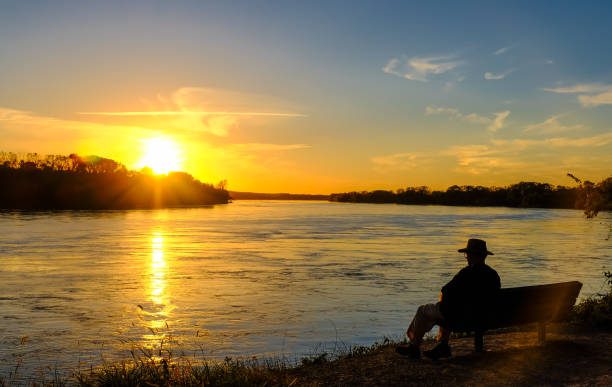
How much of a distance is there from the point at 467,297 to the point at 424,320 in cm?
68

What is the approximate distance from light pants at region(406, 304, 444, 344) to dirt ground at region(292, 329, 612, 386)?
407mm

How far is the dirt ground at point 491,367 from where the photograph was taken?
25.0 feet

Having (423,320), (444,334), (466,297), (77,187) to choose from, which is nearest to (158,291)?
(423,320)

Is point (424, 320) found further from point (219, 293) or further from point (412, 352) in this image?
point (219, 293)

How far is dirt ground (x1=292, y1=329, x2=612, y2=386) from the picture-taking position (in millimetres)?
7621

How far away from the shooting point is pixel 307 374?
8.46 metres

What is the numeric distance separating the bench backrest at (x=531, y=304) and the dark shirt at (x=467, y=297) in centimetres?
21

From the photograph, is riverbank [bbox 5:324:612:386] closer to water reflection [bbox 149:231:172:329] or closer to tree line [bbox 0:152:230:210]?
water reflection [bbox 149:231:172:329]

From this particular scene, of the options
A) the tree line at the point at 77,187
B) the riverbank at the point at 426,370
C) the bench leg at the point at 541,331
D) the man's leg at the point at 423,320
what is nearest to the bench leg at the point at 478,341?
the riverbank at the point at 426,370

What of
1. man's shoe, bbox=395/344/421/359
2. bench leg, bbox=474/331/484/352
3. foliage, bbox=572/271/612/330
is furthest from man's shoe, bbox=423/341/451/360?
foliage, bbox=572/271/612/330

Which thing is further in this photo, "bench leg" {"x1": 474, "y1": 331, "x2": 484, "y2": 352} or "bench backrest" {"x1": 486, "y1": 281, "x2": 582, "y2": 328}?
"bench leg" {"x1": 474, "y1": 331, "x2": 484, "y2": 352}

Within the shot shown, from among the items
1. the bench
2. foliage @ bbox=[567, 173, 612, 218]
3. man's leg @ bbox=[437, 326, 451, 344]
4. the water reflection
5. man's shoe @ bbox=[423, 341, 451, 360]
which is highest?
foliage @ bbox=[567, 173, 612, 218]

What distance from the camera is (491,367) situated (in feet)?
26.8

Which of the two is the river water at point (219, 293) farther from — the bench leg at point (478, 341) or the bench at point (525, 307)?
the bench at point (525, 307)
